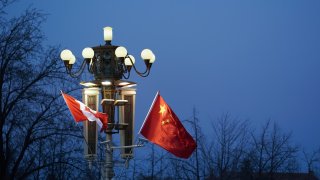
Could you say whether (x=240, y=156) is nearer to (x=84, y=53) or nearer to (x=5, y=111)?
(x=5, y=111)

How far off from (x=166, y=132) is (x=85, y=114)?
5.85ft

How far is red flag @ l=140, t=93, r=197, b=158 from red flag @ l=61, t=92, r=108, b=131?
838 mm

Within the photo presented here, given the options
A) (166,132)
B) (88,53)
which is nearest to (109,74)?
(88,53)

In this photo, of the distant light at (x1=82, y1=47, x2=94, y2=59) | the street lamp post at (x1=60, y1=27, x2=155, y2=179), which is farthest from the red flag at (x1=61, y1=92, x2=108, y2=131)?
the distant light at (x1=82, y1=47, x2=94, y2=59)

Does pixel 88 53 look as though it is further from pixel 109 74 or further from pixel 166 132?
pixel 166 132

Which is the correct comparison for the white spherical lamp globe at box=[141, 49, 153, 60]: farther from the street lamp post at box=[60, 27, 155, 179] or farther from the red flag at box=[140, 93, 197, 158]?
the red flag at box=[140, 93, 197, 158]

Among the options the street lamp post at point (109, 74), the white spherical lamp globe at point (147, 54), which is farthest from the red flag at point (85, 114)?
the white spherical lamp globe at point (147, 54)

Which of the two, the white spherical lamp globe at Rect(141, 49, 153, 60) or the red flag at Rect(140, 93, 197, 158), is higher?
the white spherical lamp globe at Rect(141, 49, 153, 60)

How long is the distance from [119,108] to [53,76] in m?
4.96

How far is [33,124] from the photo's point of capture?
19.2 m

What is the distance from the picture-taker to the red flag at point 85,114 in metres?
14.8

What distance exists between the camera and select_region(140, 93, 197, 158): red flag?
1497cm

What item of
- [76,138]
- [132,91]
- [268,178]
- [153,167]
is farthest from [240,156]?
[132,91]

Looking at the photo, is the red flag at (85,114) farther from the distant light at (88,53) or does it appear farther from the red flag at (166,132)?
the distant light at (88,53)
